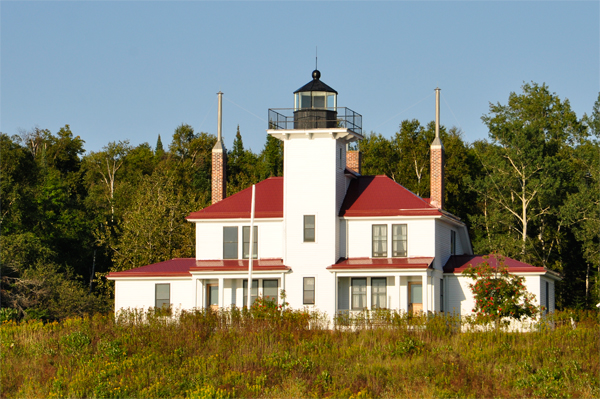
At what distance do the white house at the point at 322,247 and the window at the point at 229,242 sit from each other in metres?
0.04

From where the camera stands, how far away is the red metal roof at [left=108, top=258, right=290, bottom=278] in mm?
34281

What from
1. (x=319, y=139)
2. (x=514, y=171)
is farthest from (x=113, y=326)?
(x=514, y=171)

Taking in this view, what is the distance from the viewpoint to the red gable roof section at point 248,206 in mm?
35594

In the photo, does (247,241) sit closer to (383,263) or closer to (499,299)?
(383,263)

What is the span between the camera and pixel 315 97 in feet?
118

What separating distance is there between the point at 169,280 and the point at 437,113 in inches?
609

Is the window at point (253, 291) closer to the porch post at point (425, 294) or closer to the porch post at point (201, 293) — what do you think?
the porch post at point (201, 293)

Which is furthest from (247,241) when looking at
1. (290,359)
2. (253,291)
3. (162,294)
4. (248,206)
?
(290,359)

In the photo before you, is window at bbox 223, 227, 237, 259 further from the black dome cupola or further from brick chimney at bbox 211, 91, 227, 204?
the black dome cupola

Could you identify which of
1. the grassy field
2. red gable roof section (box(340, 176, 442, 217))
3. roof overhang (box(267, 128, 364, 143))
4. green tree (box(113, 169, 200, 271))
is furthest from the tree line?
the grassy field

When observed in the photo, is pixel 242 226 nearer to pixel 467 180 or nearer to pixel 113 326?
pixel 113 326

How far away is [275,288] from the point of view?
35.0m

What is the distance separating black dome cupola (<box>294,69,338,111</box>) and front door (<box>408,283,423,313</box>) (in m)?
8.25

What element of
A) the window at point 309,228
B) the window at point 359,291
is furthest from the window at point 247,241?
the window at point 359,291
